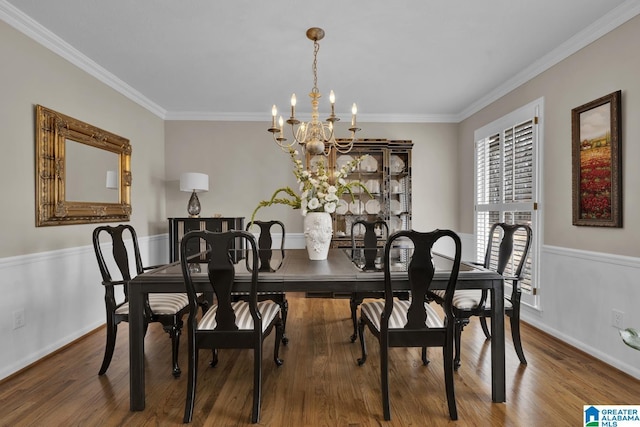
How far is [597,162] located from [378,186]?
246 cm

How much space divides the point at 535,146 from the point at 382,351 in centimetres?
262

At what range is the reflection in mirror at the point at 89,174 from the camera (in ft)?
10.0

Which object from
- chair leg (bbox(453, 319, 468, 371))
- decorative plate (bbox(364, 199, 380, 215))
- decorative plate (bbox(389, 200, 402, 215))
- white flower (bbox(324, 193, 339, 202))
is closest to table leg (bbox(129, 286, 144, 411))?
white flower (bbox(324, 193, 339, 202))

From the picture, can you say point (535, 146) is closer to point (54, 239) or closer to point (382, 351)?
point (382, 351)

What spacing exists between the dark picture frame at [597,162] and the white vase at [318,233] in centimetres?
203

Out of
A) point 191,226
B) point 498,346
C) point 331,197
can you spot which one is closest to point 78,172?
point 191,226

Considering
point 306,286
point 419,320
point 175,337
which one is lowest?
point 175,337

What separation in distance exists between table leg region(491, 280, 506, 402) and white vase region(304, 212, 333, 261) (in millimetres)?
1112

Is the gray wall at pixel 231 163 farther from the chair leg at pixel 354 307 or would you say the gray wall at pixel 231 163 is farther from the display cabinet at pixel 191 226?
the chair leg at pixel 354 307

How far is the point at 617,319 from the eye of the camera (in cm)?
250

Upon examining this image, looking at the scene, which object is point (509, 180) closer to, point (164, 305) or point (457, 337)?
point (457, 337)

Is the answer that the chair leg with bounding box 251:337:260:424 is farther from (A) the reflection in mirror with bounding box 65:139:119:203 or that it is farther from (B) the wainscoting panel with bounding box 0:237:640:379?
(A) the reflection in mirror with bounding box 65:139:119:203

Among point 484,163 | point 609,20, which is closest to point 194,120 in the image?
point 484,163

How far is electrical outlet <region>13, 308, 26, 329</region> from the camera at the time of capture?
249 cm
